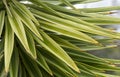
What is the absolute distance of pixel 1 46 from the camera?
55.8 inches

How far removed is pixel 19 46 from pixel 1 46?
0.30ft

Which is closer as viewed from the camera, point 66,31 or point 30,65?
point 66,31

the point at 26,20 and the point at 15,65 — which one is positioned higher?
the point at 26,20

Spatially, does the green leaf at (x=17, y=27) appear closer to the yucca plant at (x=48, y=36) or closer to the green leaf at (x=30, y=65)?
the yucca plant at (x=48, y=36)

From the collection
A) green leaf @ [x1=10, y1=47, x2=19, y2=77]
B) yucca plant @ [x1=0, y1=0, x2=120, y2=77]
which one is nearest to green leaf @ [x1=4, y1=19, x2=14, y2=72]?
yucca plant @ [x1=0, y1=0, x2=120, y2=77]

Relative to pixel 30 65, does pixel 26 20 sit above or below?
above

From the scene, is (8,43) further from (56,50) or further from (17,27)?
(56,50)

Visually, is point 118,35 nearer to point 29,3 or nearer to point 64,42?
point 64,42

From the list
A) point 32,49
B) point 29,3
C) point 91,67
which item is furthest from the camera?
point 29,3

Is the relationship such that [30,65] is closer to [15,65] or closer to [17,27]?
[15,65]

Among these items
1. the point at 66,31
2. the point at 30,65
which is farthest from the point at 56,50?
the point at 30,65

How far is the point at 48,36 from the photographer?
1.39 m

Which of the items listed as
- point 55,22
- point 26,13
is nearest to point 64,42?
point 55,22

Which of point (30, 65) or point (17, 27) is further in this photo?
point (30, 65)
